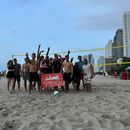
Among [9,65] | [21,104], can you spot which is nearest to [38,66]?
[9,65]

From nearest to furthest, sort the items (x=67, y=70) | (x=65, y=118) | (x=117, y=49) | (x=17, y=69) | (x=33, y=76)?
(x=65, y=118) < (x=33, y=76) < (x=67, y=70) < (x=17, y=69) < (x=117, y=49)

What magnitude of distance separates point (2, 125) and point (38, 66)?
7.90 meters

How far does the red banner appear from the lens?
1514cm

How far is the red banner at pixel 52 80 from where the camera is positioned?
15141mm

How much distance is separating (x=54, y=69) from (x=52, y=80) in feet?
1.86

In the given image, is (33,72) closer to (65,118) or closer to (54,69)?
(54,69)

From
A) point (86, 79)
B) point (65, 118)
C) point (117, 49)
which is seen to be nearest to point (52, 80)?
point (86, 79)

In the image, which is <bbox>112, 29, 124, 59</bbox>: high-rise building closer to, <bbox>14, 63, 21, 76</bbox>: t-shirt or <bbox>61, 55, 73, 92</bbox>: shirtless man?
<bbox>14, 63, 21, 76</bbox>: t-shirt

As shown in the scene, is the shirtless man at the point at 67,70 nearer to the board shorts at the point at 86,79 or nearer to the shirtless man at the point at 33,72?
the board shorts at the point at 86,79

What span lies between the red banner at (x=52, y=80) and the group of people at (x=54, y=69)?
0.15m

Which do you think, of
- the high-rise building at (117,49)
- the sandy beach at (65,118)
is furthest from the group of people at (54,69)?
the high-rise building at (117,49)

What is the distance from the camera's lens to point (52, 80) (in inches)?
598

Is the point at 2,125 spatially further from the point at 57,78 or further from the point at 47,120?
the point at 57,78

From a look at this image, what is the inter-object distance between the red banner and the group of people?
148mm
